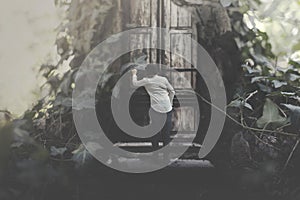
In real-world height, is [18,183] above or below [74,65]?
below

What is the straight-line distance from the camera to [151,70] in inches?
37.9

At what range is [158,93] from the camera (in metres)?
0.96

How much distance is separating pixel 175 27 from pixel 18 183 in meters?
0.54

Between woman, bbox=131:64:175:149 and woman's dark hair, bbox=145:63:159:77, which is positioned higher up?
woman's dark hair, bbox=145:63:159:77

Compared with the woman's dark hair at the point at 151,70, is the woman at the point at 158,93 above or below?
below

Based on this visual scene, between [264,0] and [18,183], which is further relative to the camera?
[264,0]

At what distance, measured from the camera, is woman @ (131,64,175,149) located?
0.95m

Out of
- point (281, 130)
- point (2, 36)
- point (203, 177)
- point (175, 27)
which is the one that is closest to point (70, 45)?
point (2, 36)

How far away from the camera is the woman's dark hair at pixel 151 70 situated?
96 cm

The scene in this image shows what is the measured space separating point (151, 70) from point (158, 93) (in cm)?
6

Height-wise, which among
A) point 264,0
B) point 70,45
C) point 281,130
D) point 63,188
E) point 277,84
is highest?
point 264,0

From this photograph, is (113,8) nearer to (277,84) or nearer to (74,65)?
(74,65)

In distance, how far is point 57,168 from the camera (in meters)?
0.93

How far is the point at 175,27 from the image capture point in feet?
3.19
